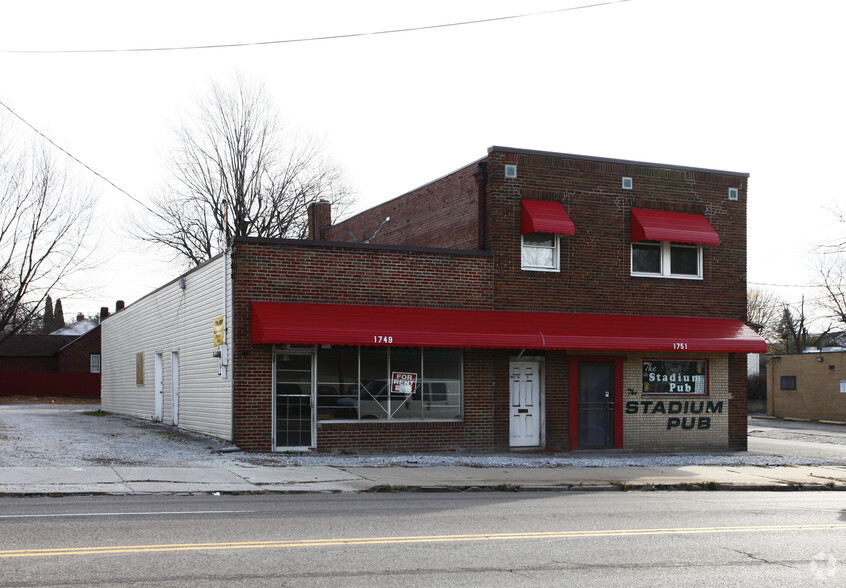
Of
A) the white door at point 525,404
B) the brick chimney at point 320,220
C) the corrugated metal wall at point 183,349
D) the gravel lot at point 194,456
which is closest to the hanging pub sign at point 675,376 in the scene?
the gravel lot at point 194,456

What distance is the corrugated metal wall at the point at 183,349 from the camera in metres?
20.4

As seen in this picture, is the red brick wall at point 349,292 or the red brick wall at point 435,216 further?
the red brick wall at point 435,216

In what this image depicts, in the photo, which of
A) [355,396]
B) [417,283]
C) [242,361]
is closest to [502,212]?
[417,283]

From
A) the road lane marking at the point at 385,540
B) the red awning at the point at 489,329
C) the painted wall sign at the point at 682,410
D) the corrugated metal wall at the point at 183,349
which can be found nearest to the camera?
the road lane marking at the point at 385,540

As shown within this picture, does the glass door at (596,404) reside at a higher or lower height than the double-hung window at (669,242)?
lower

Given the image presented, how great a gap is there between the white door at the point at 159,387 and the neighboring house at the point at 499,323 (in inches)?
101

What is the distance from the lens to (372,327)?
62.3 feet

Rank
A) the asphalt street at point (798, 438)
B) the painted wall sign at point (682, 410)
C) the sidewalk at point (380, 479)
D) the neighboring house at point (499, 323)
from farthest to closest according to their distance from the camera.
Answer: the asphalt street at point (798, 438) → the painted wall sign at point (682, 410) → the neighboring house at point (499, 323) → the sidewalk at point (380, 479)

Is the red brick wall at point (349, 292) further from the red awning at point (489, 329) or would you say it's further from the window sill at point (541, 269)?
the window sill at point (541, 269)

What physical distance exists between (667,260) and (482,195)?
5447 millimetres

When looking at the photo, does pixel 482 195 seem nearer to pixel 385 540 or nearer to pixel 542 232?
pixel 542 232

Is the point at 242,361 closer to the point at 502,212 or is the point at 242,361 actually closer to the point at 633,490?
the point at 502,212

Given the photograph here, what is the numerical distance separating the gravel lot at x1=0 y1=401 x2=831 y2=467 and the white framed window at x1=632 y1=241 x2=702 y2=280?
4717 mm

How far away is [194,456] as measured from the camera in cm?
1769
